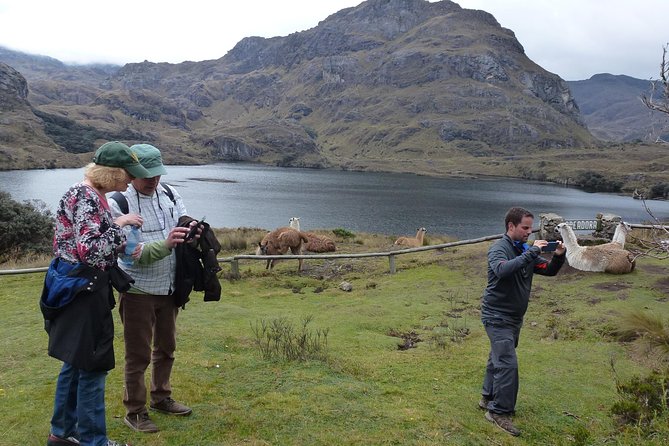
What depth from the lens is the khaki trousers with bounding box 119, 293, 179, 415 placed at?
4004 millimetres

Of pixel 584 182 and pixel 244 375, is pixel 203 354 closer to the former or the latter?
pixel 244 375

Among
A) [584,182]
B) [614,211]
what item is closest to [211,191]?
[614,211]

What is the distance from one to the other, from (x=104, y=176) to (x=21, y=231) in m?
18.5

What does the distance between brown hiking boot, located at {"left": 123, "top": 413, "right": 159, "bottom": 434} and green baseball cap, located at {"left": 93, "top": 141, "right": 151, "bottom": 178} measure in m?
2.05

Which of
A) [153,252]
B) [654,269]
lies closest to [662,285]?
[654,269]

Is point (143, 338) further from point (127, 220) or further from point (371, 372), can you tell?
point (371, 372)

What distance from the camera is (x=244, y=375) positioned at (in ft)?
18.6

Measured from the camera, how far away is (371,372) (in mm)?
6039

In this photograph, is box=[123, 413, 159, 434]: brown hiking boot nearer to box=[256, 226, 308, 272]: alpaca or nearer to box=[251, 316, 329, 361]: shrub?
box=[251, 316, 329, 361]: shrub

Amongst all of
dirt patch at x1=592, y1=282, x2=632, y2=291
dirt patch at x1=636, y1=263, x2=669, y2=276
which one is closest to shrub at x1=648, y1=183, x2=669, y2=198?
dirt patch at x1=636, y1=263, x2=669, y2=276

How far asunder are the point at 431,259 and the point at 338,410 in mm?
11937

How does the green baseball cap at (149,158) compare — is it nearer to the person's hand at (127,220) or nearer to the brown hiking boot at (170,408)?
the person's hand at (127,220)

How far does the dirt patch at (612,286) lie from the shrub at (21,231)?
18.2m

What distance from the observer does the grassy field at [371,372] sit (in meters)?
4.36
